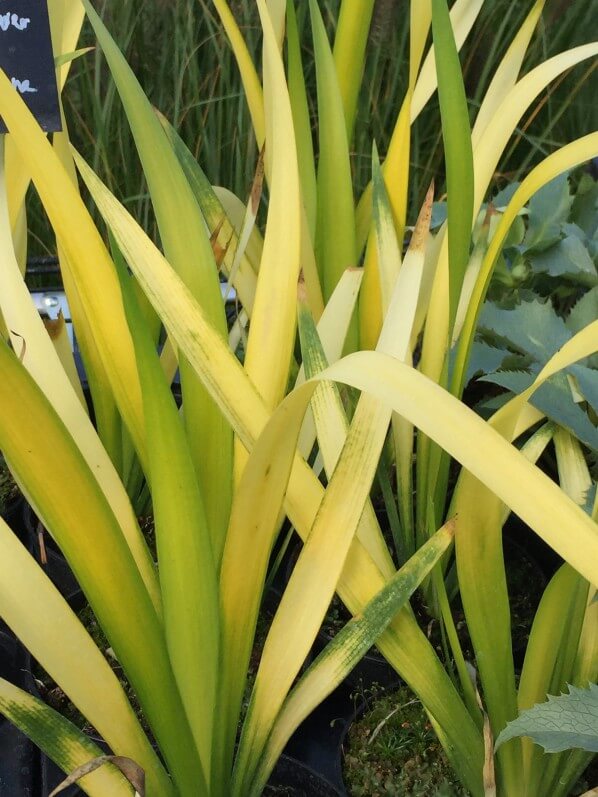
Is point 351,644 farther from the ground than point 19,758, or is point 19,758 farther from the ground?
point 351,644

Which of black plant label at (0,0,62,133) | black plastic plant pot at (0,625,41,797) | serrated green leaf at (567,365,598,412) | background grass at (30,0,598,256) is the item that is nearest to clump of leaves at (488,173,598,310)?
serrated green leaf at (567,365,598,412)

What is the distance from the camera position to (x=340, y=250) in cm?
69

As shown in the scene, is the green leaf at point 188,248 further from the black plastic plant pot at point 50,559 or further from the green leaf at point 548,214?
the green leaf at point 548,214

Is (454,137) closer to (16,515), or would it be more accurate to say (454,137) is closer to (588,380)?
(588,380)

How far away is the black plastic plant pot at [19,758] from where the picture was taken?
59 centimetres

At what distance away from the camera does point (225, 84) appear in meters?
1.15

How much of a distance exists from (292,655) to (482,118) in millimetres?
513

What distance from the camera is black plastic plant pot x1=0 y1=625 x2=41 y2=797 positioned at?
1.94 feet

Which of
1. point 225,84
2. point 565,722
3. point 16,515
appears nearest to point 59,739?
point 565,722

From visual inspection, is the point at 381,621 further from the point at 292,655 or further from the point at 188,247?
the point at 188,247

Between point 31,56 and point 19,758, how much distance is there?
1.84 ft

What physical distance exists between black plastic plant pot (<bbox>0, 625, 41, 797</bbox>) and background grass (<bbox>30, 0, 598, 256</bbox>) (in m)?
0.71

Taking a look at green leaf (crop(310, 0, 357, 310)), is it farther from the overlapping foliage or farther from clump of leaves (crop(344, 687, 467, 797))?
clump of leaves (crop(344, 687, 467, 797))

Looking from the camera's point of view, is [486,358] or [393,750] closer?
[393,750]
